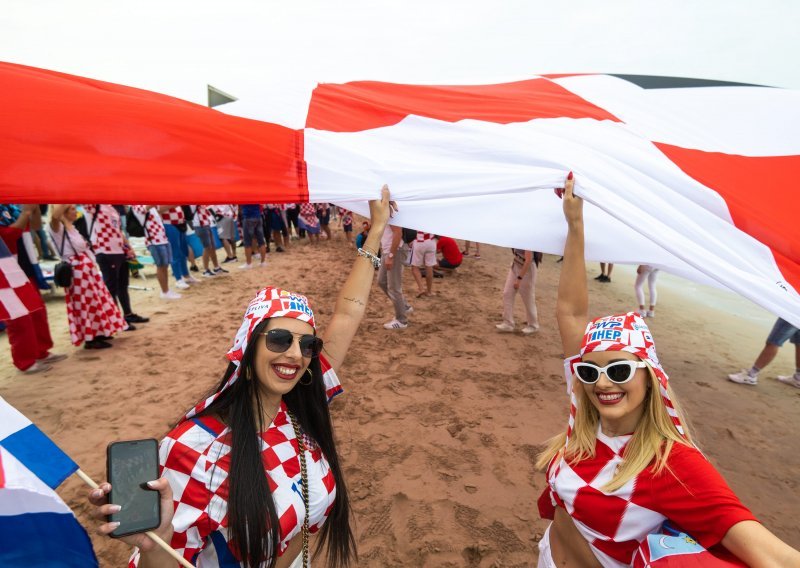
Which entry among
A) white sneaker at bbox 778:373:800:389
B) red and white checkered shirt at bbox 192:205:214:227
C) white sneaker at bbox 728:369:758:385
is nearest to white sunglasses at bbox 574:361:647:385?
white sneaker at bbox 728:369:758:385

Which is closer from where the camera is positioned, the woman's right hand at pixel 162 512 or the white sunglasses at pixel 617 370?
the woman's right hand at pixel 162 512

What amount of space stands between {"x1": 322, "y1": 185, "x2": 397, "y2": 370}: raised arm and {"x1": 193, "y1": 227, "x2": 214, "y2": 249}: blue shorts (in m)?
7.41

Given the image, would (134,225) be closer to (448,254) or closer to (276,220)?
(276,220)

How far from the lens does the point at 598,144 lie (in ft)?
6.33

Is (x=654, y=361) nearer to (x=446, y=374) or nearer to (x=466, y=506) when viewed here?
(x=466, y=506)

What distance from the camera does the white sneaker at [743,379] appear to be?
4.96 metres

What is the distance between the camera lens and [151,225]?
21.0 ft

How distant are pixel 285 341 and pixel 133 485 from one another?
1.78 ft

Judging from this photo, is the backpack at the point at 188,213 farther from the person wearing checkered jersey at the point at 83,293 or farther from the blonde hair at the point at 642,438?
the blonde hair at the point at 642,438

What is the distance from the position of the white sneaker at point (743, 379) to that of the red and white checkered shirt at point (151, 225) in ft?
26.0

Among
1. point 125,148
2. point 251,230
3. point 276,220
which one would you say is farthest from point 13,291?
point 276,220

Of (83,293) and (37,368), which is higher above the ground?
(83,293)

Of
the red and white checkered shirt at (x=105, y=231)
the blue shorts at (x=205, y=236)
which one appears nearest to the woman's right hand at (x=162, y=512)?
the red and white checkered shirt at (x=105, y=231)

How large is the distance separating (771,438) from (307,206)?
10.7 metres
